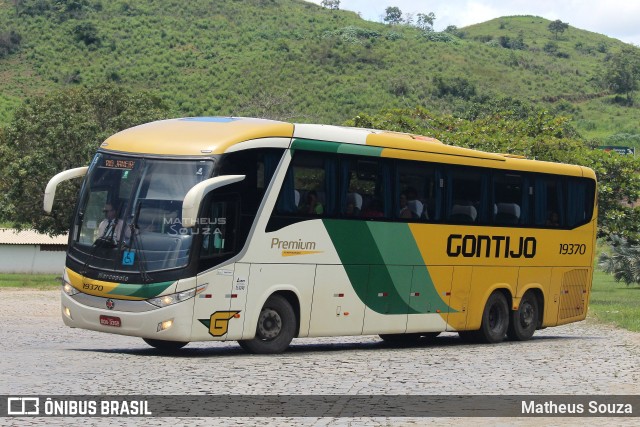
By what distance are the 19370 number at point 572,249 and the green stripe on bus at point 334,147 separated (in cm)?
667

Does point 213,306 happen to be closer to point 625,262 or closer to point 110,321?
point 110,321

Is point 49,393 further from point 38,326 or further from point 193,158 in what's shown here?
point 38,326

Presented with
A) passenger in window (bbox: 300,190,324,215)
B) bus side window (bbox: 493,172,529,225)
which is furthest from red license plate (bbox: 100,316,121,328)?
bus side window (bbox: 493,172,529,225)

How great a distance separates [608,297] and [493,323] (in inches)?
1021

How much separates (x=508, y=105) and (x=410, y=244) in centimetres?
8816

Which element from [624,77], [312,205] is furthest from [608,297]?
[624,77]

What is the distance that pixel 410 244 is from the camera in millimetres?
21266

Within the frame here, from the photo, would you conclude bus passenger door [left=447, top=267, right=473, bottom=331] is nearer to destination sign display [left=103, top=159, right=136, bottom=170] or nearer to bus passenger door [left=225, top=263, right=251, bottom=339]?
bus passenger door [left=225, top=263, right=251, bottom=339]

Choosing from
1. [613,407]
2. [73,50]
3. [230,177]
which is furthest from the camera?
[73,50]

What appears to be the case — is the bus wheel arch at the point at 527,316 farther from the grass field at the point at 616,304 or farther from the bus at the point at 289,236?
the grass field at the point at 616,304

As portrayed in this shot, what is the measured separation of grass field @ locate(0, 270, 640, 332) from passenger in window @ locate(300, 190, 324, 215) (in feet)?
38.1

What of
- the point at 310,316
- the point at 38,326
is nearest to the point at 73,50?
the point at 38,326

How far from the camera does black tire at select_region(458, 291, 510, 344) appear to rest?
23531 mm

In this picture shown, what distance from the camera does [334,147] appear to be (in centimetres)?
1969
